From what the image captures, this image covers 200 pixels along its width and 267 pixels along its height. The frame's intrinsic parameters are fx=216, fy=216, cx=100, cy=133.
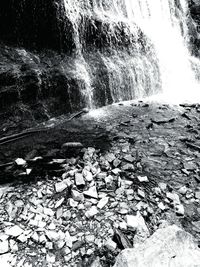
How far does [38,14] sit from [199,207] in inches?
232

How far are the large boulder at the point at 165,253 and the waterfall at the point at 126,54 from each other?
5252mm

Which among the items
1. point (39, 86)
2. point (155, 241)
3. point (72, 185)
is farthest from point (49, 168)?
point (39, 86)

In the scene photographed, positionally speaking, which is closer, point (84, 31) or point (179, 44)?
point (84, 31)

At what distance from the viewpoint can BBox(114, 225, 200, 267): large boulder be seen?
1.88m

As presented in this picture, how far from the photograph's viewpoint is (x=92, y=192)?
3.09 metres

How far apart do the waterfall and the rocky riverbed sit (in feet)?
8.03

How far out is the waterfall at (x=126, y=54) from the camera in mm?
6953

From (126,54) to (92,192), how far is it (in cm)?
654

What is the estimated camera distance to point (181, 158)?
4.19 metres

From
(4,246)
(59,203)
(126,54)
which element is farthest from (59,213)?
(126,54)

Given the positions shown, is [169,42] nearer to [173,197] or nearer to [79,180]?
[173,197]

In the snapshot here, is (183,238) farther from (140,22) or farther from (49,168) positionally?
(140,22)

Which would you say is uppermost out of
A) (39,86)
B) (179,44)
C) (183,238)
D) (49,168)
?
(179,44)

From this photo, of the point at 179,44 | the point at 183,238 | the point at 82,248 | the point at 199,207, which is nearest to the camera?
the point at 183,238
